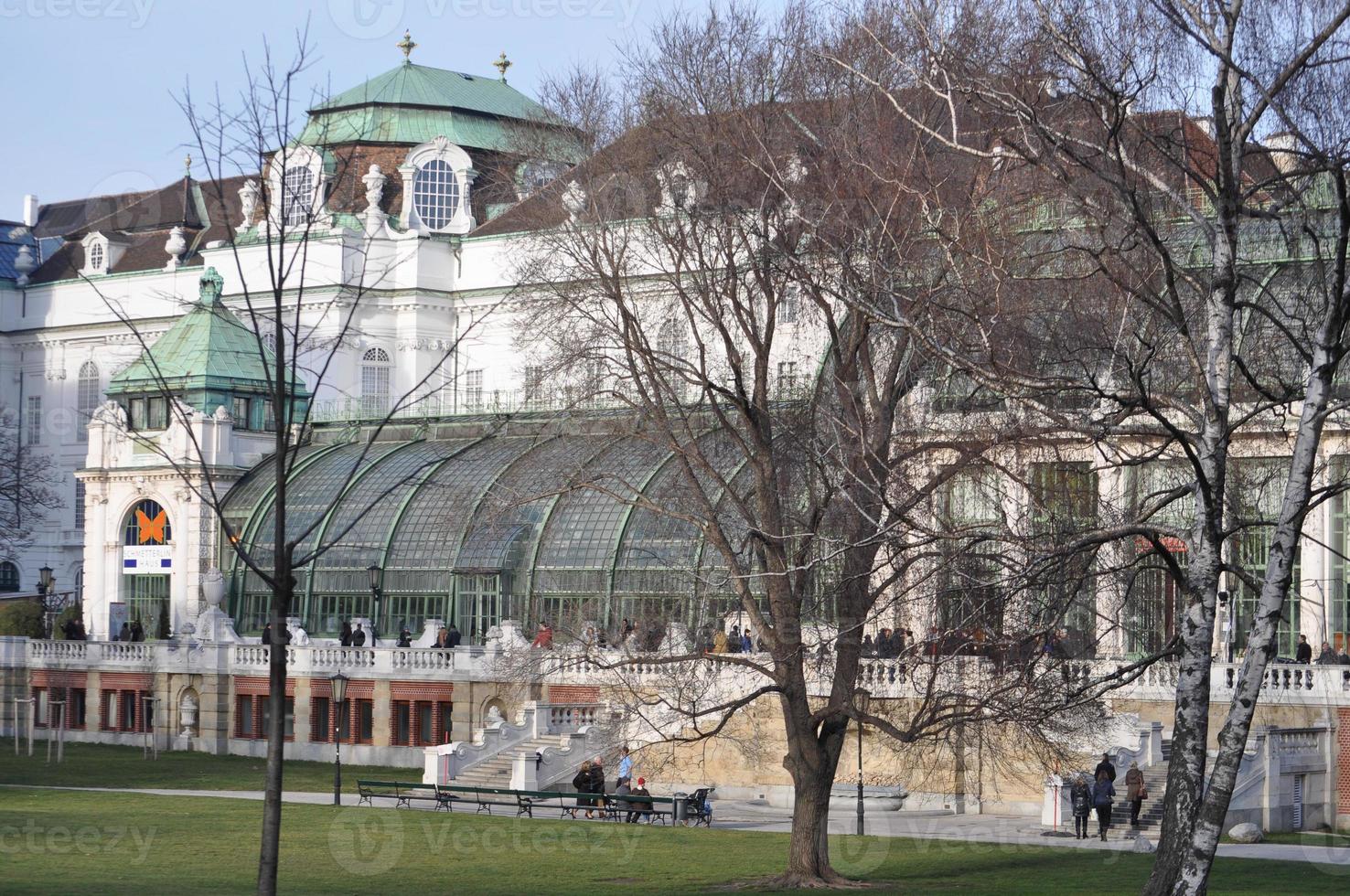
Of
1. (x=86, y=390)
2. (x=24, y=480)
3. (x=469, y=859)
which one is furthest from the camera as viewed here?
(x=86, y=390)

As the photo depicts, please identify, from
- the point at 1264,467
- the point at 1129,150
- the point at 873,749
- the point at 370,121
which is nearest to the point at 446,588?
the point at 873,749

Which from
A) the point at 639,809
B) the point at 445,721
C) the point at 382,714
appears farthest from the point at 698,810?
the point at 382,714

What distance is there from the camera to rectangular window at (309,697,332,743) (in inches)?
2152

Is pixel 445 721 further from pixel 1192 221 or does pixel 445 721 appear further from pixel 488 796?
pixel 1192 221

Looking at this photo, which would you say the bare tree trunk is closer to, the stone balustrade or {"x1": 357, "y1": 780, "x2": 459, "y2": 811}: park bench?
the stone balustrade

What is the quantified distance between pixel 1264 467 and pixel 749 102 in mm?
8785

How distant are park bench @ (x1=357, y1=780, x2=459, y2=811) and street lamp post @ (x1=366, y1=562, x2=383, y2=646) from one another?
13.3 meters

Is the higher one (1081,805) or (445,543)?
(445,543)

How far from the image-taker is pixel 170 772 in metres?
49.7

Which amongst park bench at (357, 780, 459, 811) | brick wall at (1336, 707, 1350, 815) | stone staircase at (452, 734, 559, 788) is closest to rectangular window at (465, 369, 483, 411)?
stone staircase at (452, 734, 559, 788)

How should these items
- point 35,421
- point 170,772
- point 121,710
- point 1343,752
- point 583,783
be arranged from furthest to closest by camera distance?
point 35,421 < point 121,710 < point 170,772 < point 583,783 < point 1343,752

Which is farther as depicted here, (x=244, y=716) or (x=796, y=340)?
(x=244, y=716)

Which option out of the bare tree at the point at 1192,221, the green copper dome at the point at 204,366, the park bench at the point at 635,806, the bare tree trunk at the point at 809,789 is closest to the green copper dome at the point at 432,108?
the green copper dome at the point at 204,366

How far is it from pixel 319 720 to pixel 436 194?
104 ft
